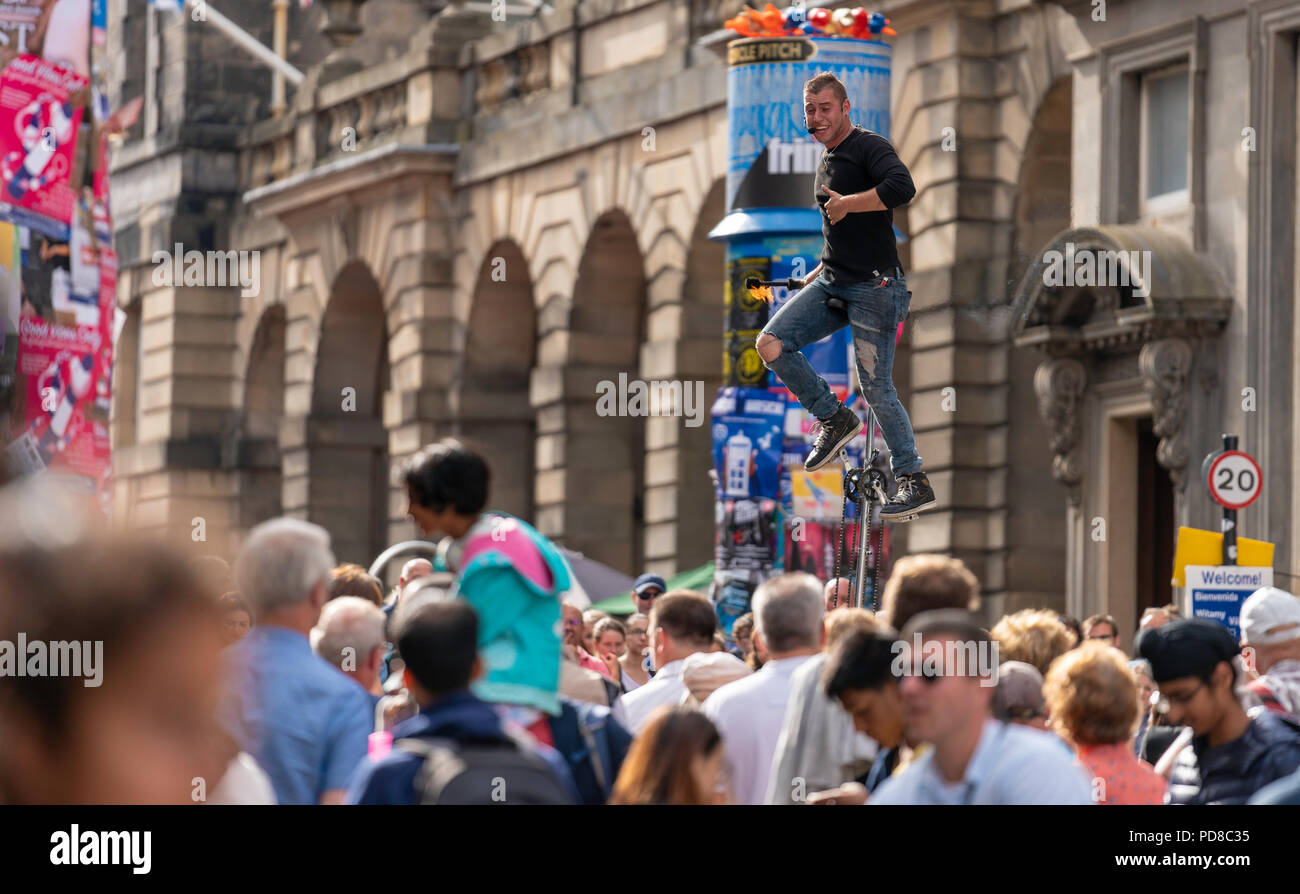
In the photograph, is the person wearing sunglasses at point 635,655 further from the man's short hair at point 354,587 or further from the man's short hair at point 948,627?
the man's short hair at point 948,627

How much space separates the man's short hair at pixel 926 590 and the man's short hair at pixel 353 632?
5.66ft

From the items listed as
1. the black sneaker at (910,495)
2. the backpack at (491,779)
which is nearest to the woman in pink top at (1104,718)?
the backpack at (491,779)

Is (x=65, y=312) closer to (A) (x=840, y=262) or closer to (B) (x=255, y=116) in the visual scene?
(A) (x=840, y=262)

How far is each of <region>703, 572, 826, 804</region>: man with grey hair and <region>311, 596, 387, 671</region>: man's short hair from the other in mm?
1143

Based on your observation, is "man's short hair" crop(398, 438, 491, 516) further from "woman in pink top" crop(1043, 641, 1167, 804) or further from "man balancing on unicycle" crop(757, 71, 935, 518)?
"man balancing on unicycle" crop(757, 71, 935, 518)

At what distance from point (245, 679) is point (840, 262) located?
223 inches

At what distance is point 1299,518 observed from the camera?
20.4 m

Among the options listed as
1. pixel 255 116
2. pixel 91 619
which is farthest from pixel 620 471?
pixel 91 619

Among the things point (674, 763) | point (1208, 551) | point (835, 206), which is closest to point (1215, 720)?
point (674, 763)

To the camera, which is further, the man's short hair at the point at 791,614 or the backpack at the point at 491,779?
the man's short hair at the point at 791,614

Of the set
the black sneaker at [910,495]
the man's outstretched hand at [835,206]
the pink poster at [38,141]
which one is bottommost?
the black sneaker at [910,495]

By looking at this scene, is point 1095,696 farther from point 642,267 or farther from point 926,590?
point 642,267

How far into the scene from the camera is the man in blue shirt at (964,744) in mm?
6379

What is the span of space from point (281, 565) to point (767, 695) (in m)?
1.82
